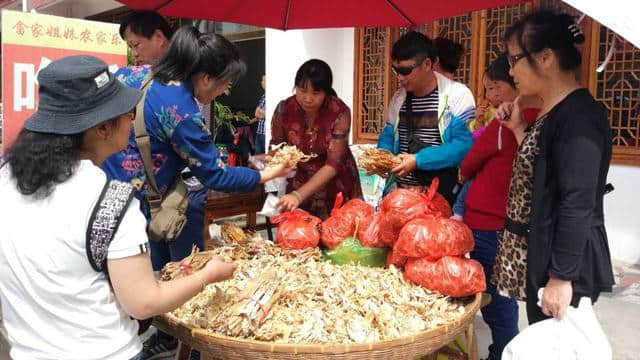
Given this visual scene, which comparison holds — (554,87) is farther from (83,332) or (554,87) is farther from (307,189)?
(83,332)

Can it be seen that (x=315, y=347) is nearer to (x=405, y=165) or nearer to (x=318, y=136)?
(x=405, y=165)

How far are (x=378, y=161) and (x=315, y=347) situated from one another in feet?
3.86

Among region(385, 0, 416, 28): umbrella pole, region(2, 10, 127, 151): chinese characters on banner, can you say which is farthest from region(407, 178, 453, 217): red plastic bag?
region(2, 10, 127, 151): chinese characters on banner

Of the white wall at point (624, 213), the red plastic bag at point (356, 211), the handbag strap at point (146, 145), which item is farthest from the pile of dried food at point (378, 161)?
the white wall at point (624, 213)

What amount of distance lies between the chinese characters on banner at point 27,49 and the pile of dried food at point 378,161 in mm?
2159

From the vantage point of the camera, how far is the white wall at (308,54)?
251 inches

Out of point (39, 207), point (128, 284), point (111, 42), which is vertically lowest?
point (128, 284)

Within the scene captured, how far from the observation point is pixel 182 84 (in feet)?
6.53

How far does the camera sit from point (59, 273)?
3.91ft

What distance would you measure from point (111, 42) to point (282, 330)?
2745mm

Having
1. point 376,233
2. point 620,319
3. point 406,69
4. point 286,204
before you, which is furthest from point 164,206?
point 620,319

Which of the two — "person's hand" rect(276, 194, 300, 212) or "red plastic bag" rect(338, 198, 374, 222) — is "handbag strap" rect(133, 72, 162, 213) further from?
"red plastic bag" rect(338, 198, 374, 222)

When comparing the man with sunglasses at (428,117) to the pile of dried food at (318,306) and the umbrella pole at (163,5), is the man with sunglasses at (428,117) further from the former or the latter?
the umbrella pole at (163,5)

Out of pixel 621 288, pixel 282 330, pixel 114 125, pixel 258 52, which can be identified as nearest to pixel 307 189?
pixel 282 330
